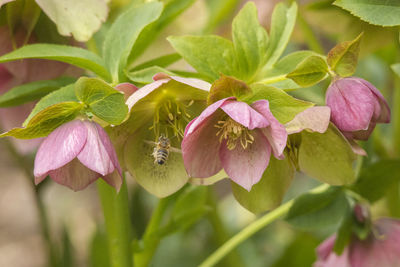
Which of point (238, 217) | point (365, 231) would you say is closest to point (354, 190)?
point (365, 231)

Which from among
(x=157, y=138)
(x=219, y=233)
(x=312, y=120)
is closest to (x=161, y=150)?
(x=157, y=138)

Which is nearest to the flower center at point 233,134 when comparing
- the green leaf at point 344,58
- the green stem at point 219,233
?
the green leaf at point 344,58

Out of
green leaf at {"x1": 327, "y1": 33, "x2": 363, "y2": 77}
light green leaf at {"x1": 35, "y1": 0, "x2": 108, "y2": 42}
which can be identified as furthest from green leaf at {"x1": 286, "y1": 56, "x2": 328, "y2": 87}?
light green leaf at {"x1": 35, "y1": 0, "x2": 108, "y2": 42}

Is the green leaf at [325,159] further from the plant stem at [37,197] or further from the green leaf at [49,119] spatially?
the plant stem at [37,197]

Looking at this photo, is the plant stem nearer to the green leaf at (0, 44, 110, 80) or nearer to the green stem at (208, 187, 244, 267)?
the green stem at (208, 187, 244, 267)

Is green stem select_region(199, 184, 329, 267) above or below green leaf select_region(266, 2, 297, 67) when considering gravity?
below

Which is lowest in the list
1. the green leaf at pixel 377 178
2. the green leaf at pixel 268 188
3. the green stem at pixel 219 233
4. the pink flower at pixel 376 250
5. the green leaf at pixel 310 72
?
the green stem at pixel 219 233

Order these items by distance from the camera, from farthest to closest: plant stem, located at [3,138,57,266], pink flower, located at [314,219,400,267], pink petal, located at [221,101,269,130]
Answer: plant stem, located at [3,138,57,266] < pink flower, located at [314,219,400,267] < pink petal, located at [221,101,269,130]
